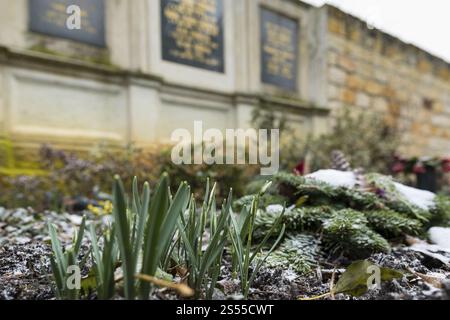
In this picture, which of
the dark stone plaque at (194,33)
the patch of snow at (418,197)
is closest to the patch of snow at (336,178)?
the patch of snow at (418,197)

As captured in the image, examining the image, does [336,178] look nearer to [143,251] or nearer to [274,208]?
[274,208]

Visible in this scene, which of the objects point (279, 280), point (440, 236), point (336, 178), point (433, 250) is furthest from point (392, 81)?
point (279, 280)

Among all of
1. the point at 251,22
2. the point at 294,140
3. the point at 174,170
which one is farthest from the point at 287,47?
the point at 174,170

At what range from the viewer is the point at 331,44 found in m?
5.23

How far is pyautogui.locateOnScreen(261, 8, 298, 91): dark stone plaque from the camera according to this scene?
15.3 feet

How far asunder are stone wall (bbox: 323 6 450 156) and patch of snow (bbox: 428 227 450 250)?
164 inches

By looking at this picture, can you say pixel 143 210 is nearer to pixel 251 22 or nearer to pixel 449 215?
Result: pixel 449 215

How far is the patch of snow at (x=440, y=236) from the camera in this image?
116 cm

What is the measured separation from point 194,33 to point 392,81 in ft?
12.9
